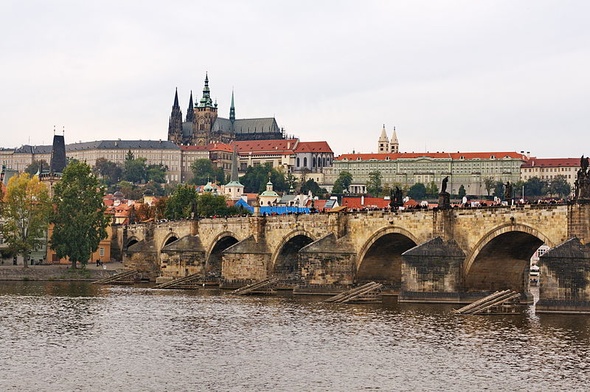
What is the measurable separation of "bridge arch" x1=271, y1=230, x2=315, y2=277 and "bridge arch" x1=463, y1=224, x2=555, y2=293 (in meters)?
19.9

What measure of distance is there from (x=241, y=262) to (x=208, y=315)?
20.3m

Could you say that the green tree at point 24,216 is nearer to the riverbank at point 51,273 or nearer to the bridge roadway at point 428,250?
the riverbank at point 51,273

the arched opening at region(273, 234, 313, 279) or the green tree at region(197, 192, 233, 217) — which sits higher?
the green tree at region(197, 192, 233, 217)

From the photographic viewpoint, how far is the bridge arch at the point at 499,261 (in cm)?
5941

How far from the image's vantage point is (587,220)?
53094 millimetres

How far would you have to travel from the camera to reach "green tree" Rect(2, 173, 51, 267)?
314 feet

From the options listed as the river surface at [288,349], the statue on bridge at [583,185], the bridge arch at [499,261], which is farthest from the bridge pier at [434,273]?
the statue on bridge at [583,185]

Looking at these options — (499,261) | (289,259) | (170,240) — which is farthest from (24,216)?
(499,261)

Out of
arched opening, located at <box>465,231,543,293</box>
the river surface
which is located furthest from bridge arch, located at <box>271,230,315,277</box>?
arched opening, located at <box>465,231,543,293</box>

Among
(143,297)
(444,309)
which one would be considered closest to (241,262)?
(143,297)

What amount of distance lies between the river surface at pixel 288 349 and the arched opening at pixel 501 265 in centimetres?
344

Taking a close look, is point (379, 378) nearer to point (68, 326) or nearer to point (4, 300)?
point (68, 326)

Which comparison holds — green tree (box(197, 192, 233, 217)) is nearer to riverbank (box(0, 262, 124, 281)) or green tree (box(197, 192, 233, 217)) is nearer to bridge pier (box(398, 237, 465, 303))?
riverbank (box(0, 262, 124, 281))

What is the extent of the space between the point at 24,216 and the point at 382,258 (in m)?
39.5
